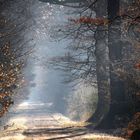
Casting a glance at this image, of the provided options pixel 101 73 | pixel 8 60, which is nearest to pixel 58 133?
pixel 8 60

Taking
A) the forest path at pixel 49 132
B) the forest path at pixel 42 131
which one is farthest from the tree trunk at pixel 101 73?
the forest path at pixel 42 131

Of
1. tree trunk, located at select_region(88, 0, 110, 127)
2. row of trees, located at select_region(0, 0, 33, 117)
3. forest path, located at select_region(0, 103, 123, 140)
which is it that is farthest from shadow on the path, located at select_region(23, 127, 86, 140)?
tree trunk, located at select_region(88, 0, 110, 127)

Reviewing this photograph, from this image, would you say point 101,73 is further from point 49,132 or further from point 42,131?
point 49,132

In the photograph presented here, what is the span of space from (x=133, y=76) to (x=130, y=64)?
182 centimetres

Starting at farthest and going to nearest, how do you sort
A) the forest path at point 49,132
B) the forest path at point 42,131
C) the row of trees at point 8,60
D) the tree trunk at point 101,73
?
the tree trunk at point 101,73
the forest path at point 42,131
the row of trees at point 8,60
the forest path at point 49,132

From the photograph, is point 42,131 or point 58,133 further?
point 42,131

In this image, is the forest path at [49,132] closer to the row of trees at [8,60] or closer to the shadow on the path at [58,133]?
the shadow on the path at [58,133]

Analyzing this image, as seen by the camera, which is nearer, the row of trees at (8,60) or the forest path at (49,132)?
the forest path at (49,132)

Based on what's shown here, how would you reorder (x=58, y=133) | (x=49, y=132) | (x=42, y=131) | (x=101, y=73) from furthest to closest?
(x=101, y=73) → (x=42, y=131) → (x=49, y=132) → (x=58, y=133)

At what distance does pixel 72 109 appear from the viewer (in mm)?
47969

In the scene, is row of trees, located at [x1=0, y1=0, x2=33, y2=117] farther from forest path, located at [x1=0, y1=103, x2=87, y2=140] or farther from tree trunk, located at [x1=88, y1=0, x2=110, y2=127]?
tree trunk, located at [x1=88, y1=0, x2=110, y2=127]

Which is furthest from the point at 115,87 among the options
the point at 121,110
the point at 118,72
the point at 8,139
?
the point at 8,139

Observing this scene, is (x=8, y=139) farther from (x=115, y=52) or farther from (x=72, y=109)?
(x=72, y=109)

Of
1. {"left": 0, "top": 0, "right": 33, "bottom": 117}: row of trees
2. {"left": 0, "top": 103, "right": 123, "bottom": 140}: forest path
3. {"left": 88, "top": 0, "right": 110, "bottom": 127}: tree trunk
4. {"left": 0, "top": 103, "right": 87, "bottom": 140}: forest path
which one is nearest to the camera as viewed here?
{"left": 0, "top": 103, "right": 123, "bottom": 140}: forest path
